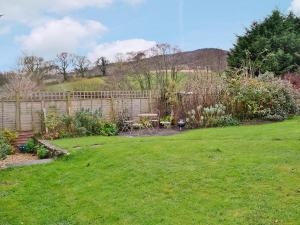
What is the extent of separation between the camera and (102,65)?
29.0m

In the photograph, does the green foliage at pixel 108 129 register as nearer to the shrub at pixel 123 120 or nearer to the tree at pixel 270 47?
the shrub at pixel 123 120

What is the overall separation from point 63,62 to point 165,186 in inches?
1030

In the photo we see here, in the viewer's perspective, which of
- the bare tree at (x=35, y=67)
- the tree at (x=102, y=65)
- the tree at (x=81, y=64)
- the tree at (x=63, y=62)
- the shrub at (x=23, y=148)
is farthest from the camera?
the tree at (x=63, y=62)

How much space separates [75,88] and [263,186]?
20.8 m

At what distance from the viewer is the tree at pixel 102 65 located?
28.7 m

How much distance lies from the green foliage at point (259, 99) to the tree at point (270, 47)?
4.05 m

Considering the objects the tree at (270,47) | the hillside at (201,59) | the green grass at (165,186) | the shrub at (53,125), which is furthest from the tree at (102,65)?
the green grass at (165,186)

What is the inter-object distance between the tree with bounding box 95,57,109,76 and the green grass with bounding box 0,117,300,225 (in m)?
19.9

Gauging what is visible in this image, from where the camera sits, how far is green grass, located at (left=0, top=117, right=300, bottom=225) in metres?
5.03

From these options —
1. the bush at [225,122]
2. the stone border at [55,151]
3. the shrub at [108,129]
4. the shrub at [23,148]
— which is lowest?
the shrub at [23,148]

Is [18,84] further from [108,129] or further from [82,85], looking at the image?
[108,129]

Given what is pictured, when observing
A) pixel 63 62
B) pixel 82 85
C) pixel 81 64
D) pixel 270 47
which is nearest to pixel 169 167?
pixel 270 47

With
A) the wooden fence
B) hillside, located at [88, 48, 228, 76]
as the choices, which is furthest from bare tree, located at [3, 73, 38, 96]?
the wooden fence

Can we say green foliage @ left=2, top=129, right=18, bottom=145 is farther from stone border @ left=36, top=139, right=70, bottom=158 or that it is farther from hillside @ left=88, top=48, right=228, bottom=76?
hillside @ left=88, top=48, right=228, bottom=76
